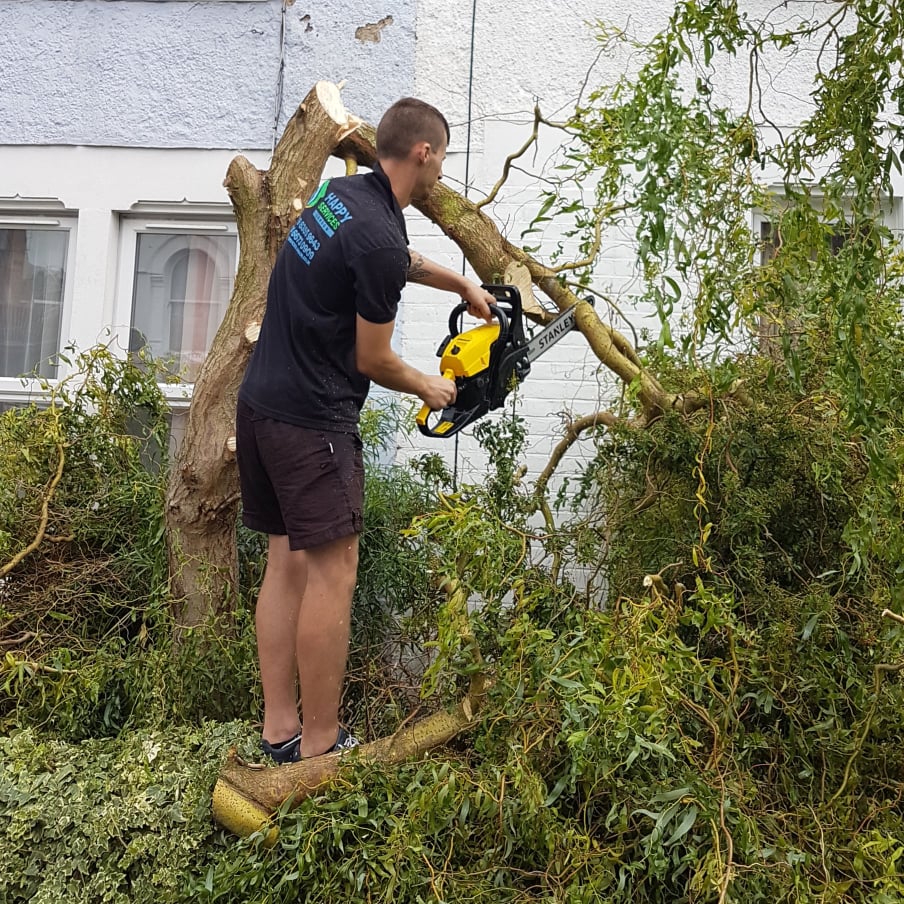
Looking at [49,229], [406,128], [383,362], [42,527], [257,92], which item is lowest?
[42,527]

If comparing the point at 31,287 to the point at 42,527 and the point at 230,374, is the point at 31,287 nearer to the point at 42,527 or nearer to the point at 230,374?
the point at 42,527

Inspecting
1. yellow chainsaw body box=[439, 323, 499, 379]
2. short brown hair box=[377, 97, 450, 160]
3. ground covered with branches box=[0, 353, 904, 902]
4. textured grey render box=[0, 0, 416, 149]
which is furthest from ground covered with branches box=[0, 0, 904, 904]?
textured grey render box=[0, 0, 416, 149]

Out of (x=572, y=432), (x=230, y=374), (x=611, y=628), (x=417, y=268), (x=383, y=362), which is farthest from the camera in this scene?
(x=572, y=432)

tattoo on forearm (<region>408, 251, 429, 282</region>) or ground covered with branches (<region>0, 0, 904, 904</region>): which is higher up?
tattoo on forearm (<region>408, 251, 429, 282</region>)

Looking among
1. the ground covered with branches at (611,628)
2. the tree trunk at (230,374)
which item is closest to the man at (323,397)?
the ground covered with branches at (611,628)

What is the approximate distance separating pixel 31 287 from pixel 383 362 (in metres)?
3.37

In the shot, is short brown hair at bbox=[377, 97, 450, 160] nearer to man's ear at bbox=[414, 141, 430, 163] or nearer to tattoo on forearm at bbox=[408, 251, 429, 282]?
man's ear at bbox=[414, 141, 430, 163]

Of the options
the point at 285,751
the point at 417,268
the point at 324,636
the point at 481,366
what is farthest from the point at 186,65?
the point at 285,751

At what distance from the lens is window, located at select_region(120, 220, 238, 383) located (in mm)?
5352

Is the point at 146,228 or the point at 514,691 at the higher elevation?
the point at 146,228

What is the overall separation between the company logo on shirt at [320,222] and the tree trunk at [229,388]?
2.66ft

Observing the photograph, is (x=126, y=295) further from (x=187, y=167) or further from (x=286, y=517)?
(x=286, y=517)

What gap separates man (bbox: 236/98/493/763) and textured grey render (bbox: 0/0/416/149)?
7.92 feet

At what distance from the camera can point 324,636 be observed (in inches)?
116
